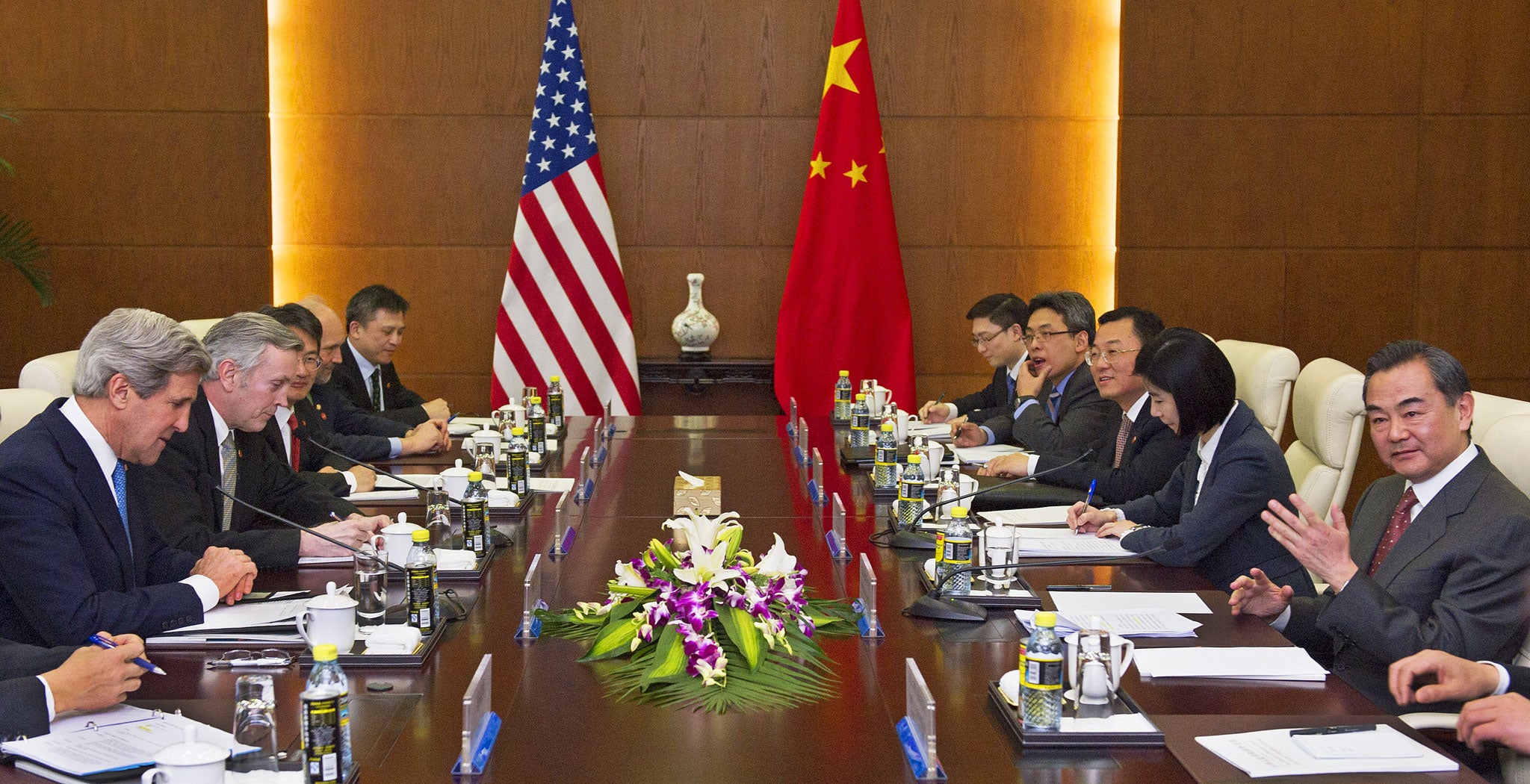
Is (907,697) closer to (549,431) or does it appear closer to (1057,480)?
(1057,480)

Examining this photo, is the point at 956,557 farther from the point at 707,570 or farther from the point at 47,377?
the point at 47,377

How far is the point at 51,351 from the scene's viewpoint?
629 centimetres

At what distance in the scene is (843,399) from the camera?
5430mm

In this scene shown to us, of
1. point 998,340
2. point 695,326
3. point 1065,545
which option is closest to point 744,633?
point 1065,545

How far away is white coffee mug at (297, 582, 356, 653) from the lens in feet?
7.07

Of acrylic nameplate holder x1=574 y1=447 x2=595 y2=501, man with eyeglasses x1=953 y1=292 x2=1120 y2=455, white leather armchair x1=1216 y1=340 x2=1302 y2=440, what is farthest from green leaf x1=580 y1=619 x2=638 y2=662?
white leather armchair x1=1216 y1=340 x2=1302 y2=440

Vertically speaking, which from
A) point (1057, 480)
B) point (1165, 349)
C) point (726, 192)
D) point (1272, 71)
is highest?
point (1272, 71)

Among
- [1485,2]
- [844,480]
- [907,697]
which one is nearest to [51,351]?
[844,480]

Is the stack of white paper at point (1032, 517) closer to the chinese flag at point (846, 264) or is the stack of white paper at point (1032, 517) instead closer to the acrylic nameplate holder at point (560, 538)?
the acrylic nameplate holder at point (560, 538)

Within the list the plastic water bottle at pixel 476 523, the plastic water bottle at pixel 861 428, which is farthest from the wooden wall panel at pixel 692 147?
the plastic water bottle at pixel 476 523

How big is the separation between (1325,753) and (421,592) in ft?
4.76

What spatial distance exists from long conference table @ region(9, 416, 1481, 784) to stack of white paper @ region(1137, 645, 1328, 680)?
0.02 m

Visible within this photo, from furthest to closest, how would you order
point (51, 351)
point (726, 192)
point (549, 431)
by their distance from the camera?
point (726, 192) < point (51, 351) < point (549, 431)

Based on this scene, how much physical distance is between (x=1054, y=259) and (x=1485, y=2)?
7.65 feet
